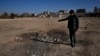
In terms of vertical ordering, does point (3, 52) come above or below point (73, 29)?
below

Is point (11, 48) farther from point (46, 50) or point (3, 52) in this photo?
point (46, 50)

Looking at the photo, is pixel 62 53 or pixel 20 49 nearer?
pixel 62 53

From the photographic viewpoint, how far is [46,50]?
11.1m

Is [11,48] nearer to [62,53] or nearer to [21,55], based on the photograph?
[21,55]

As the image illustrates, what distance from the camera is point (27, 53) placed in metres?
10.3

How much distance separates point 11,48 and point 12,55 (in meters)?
1.67

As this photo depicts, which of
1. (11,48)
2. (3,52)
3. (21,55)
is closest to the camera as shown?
(21,55)

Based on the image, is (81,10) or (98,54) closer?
(98,54)

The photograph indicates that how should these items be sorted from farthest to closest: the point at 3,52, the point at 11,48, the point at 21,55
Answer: the point at 11,48 < the point at 3,52 < the point at 21,55

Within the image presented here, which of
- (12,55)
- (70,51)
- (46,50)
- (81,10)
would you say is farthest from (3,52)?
(81,10)

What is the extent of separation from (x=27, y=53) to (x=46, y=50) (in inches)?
44.9

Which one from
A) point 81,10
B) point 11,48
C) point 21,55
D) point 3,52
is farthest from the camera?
point 81,10

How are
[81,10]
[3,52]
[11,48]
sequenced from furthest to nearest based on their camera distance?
[81,10] < [11,48] < [3,52]

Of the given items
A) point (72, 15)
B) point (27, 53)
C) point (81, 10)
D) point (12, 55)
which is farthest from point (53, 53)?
point (81, 10)
